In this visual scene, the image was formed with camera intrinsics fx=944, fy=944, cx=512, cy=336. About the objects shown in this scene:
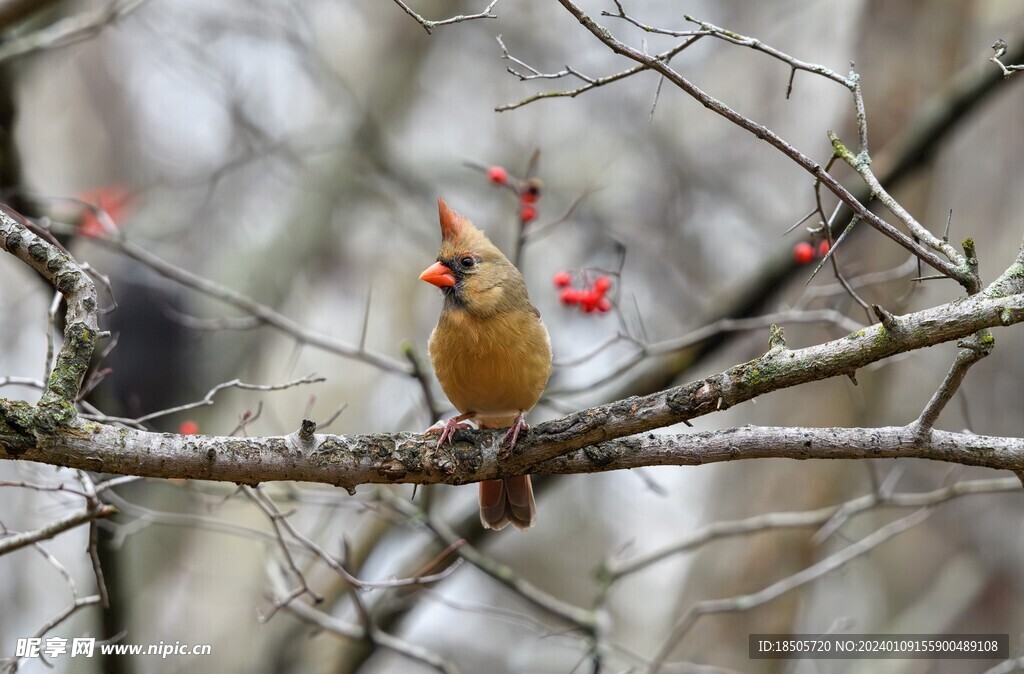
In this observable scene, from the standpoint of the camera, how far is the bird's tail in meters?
3.67

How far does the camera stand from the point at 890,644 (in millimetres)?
4957


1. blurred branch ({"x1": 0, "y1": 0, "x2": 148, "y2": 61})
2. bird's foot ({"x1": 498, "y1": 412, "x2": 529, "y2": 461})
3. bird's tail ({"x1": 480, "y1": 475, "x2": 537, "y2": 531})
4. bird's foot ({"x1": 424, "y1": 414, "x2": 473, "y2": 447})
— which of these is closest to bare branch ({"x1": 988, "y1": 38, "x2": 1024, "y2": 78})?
bird's foot ({"x1": 498, "y1": 412, "x2": 529, "y2": 461})

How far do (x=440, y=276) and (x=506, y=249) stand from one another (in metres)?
3.17

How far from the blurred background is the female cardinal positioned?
3.29 feet

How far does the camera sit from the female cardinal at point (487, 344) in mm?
3471

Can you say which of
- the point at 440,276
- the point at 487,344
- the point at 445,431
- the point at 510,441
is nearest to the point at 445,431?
the point at 445,431

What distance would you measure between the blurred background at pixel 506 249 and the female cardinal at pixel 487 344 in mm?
1003

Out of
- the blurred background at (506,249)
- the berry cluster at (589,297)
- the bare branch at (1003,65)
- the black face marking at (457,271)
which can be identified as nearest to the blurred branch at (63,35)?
the blurred background at (506,249)

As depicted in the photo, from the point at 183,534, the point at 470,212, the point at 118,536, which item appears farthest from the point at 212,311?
the point at 118,536

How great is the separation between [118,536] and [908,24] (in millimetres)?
4906

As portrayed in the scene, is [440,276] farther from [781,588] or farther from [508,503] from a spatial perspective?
[781,588]

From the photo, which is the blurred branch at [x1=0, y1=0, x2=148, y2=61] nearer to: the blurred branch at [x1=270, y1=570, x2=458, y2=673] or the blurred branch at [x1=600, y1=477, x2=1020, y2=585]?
the blurred branch at [x1=270, y1=570, x2=458, y2=673]

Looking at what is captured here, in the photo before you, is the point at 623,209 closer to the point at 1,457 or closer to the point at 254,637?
the point at 254,637

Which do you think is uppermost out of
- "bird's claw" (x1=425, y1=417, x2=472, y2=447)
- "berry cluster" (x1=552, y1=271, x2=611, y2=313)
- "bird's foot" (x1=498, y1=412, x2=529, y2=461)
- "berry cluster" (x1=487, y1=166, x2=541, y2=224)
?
"berry cluster" (x1=487, y1=166, x2=541, y2=224)
